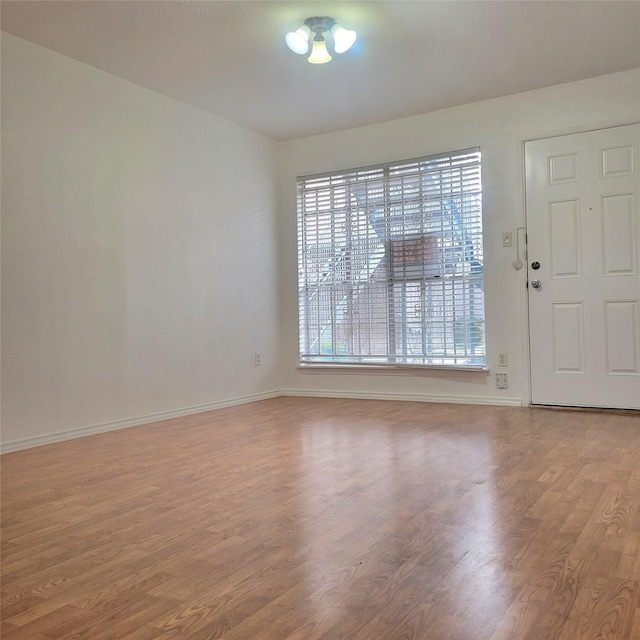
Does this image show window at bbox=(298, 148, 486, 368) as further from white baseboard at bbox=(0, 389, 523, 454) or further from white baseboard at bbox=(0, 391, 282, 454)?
white baseboard at bbox=(0, 391, 282, 454)

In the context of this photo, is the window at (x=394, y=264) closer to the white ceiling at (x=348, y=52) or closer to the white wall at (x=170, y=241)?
the white wall at (x=170, y=241)

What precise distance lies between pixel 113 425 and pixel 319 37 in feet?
8.60

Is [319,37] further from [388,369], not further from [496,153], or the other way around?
[388,369]

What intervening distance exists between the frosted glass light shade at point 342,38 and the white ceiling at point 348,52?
0.17ft

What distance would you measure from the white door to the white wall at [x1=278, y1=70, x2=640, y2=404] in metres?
0.09

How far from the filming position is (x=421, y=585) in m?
1.36

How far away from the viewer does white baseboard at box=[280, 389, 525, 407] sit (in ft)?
14.0

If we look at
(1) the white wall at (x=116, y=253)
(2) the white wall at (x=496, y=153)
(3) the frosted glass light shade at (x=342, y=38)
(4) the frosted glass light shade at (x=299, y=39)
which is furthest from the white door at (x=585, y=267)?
(1) the white wall at (x=116, y=253)

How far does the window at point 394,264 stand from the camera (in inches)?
177

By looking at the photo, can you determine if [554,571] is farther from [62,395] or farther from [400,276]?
[400,276]

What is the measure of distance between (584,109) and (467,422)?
235 centimetres

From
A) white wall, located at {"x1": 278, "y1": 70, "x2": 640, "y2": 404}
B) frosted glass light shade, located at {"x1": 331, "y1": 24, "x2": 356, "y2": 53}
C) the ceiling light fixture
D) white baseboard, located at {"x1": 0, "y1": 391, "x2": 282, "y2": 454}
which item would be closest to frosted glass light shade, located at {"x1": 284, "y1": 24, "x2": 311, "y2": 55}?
the ceiling light fixture

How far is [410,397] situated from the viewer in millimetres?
4672

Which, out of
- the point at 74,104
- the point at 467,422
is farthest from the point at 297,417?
the point at 74,104
